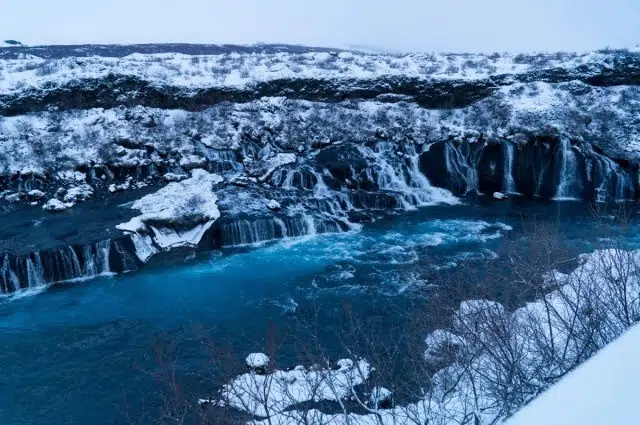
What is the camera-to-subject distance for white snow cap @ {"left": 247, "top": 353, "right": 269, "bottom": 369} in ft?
34.1

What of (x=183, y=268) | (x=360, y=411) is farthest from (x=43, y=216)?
(x=360, y=411)

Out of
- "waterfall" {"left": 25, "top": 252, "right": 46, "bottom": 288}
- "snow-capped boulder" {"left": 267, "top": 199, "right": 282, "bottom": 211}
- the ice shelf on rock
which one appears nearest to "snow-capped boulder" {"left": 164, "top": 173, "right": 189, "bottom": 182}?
the ice shelf on rock

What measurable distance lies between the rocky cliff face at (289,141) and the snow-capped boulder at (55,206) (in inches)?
1.6

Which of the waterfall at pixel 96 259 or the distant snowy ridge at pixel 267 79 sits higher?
the distant snowy ridge at pixel 267 79

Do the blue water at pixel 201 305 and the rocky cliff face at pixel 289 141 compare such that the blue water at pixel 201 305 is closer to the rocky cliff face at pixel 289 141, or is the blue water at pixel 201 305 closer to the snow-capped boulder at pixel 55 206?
the rocky cliff face at pixel 289 141

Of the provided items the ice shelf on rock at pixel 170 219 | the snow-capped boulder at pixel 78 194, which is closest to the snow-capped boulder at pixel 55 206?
the snow-capped boulder at pixel 78 194

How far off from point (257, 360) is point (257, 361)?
3 centimetres

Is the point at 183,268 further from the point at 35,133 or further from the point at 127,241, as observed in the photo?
the point at 35,133

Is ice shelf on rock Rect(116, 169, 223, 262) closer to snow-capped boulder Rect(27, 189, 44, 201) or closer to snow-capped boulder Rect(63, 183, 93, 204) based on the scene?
snow-capped boulder Rect(63, 183, 93, 204)

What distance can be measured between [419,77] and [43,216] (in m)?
19.5

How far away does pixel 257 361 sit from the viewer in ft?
34.5

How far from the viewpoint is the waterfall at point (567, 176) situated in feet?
73.9

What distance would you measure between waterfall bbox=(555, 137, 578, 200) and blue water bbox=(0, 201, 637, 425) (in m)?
2.60

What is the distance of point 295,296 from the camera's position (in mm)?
14289
